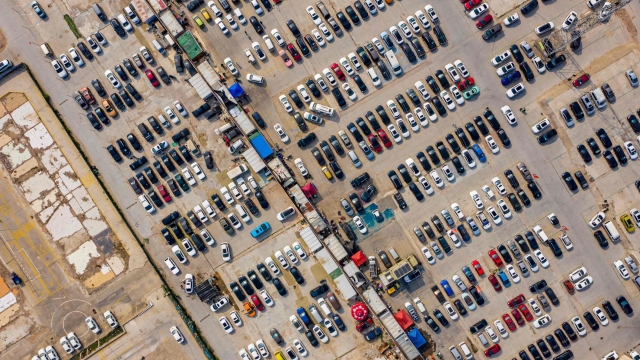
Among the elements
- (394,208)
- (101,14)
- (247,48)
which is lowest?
(394,208)

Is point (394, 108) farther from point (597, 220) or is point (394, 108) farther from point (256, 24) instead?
point (597, 220)

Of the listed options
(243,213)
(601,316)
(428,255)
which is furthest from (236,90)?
(601,316)

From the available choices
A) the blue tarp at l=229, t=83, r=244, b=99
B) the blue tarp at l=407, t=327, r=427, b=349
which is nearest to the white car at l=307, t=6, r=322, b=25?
the blue tarp at l=229, t=83, r=244, b=99

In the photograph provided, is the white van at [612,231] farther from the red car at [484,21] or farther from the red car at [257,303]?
the red car at [257,303]

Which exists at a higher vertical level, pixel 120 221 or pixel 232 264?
pixel 120 221

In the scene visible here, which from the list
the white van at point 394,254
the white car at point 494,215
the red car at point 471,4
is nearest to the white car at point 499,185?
the white car at point 494,215

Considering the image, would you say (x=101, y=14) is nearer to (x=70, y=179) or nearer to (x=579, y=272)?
(x=70, y=179)

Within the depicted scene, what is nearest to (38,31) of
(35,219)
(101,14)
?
(101,14)

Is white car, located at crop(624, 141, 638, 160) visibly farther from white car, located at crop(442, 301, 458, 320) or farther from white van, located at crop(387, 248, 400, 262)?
white van, located at crop(387, 248, 400, 262)
